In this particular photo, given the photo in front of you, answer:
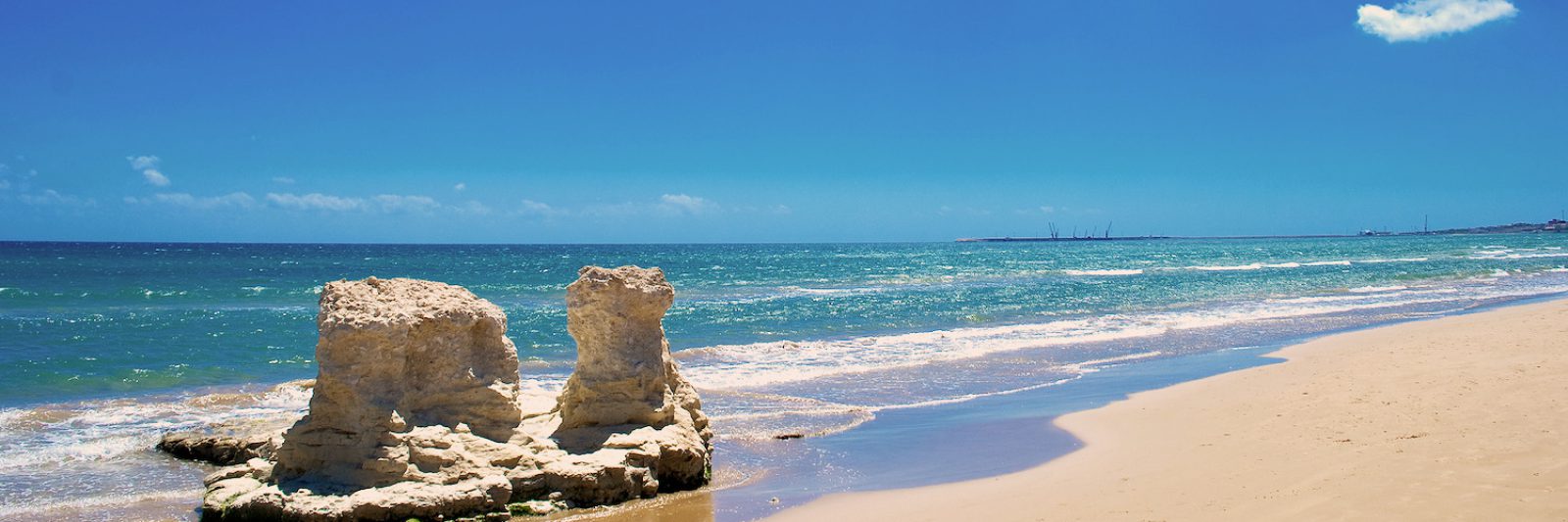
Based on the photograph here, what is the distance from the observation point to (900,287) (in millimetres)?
41281

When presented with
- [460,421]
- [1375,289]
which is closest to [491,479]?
[460,421]

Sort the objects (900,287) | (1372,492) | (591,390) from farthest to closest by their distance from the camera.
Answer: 1. (900,287)
2. (591,390)
3. (1372,492)

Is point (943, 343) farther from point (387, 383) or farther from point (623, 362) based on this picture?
point (387, 383)

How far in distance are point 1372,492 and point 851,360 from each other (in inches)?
437

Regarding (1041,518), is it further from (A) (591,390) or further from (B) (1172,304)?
(B) (1172,304)

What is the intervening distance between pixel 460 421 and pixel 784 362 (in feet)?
32.2

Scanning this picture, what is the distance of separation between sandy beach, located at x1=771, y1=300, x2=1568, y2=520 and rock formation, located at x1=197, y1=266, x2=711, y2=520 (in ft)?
5.54

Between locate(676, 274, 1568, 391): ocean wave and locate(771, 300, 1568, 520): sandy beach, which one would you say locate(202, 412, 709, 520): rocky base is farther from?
locate(676, 274, 1568, 391): ocean wave

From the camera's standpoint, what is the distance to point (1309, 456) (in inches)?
337

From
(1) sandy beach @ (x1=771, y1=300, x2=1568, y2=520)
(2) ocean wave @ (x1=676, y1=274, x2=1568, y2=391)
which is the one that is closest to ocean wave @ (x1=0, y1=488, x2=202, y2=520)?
(1) sandy beach @ (x1=771, y1=300, x2=1568, y2=520)

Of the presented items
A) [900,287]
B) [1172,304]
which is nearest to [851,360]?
[1172,304]

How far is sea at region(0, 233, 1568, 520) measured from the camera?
9531mm

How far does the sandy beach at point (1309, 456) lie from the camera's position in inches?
278

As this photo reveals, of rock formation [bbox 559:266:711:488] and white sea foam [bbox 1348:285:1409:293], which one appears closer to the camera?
rock formation [bbox 559:266:711:488]
